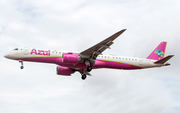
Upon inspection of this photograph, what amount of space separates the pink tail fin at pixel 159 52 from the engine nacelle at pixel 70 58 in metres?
14.2

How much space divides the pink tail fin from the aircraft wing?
37.9 feet

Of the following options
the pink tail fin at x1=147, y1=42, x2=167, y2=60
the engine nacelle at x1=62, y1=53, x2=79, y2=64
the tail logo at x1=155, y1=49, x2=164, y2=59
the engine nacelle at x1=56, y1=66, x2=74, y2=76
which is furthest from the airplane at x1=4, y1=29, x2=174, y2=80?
the tail logo at x1=155, y1=49, x2=164, y2=59

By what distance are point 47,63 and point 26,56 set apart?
10.3 ft

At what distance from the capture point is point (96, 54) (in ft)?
140

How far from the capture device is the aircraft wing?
39.8 meters

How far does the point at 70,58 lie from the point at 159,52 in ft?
57.8

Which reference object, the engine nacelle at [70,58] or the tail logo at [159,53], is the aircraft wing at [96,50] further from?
the tail logo at [159,53]

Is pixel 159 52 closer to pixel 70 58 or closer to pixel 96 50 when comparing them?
pixel 96 50

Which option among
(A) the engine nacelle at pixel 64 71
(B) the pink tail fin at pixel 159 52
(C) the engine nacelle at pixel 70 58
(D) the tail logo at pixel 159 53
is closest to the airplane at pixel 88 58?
(C) the engine nacelle at pixel 70 58

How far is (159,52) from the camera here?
50781mm

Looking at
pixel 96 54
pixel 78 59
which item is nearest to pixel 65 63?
pixel 78 59

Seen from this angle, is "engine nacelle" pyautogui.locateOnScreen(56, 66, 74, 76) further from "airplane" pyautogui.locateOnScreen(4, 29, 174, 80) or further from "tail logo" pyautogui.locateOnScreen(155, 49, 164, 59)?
"tail logo" pyautogui.locateOnScreen(155, 49, 164, 59)

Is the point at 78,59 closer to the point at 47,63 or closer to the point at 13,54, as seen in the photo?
the point at 47,63

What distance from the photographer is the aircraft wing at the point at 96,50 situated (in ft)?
131
